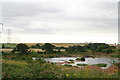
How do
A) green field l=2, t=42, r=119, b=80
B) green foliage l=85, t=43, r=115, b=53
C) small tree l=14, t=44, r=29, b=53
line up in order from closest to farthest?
1. green field l=2, t=42, r=119, b=80
2. small tree l=14, t=44, r=29, b=53
3. green foliage l=85, t=43, r=115, b=53

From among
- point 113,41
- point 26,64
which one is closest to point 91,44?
point 113,41

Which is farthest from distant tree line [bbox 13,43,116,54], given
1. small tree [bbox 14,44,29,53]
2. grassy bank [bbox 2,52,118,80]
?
grassy bank [bbox 2,52,118,80]

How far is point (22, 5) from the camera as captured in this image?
3805mm

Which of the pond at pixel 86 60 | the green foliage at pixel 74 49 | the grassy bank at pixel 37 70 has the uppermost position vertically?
the green foliage at pixel 74 49

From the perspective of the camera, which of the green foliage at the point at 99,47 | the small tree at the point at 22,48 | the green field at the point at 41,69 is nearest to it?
the green field at the point at 41,69

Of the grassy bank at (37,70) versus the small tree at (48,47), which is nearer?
the grassy bank at (37,70)

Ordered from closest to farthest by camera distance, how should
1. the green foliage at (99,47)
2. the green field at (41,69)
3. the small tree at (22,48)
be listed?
the green field at (41,69) → the small tree at (22,48) → the green foliage at (99,47)

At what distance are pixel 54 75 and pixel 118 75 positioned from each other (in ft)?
4.38

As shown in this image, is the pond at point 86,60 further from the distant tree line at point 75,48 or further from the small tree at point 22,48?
the small tree at point 22,48

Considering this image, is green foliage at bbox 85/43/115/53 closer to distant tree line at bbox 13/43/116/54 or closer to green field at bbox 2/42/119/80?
distant tree line at bbox 13/43/116/54

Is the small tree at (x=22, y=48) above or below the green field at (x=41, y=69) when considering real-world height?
above

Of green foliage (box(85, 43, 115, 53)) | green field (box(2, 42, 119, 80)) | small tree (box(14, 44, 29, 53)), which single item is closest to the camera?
green field (box(2, 42, 119, 80))

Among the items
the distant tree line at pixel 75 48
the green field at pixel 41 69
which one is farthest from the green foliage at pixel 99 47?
the green field at pixel 41 69

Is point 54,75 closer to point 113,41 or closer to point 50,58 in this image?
point 50,58
